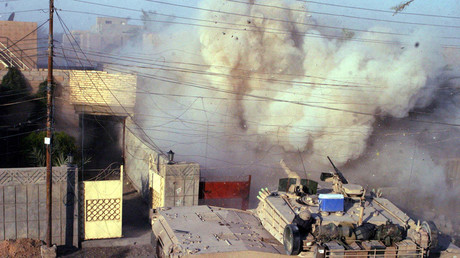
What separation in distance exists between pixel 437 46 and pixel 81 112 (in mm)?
15587

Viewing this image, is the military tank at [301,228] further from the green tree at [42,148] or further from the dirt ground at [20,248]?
the green tree at [42,148]

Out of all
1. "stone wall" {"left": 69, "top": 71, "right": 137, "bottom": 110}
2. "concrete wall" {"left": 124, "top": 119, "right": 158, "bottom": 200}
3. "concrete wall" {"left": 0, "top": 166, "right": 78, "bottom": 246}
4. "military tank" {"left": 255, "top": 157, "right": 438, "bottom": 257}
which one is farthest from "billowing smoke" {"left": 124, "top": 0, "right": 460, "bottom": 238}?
"military tank" {"left": 255, "top": 157, "right": 438, "bottom": 257}

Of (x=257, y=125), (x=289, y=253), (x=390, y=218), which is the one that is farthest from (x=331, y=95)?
(x=289, y=253)

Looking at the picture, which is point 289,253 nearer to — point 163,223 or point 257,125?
point 163,223

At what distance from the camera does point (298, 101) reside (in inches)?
821

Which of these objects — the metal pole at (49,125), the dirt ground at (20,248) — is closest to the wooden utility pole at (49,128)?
the metal pole at (49,125)

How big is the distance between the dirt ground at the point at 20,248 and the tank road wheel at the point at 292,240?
6.90m

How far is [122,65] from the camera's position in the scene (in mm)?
25203

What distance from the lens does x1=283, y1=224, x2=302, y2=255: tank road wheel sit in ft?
26.8

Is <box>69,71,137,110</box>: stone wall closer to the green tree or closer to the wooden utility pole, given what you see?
the green tree

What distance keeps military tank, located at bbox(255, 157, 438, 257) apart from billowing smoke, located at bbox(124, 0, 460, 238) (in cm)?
969

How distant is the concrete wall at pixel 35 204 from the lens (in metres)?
12.1

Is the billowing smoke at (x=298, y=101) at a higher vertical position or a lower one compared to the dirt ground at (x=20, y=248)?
higher

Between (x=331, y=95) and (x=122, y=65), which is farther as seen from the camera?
(x=122, y=65)
